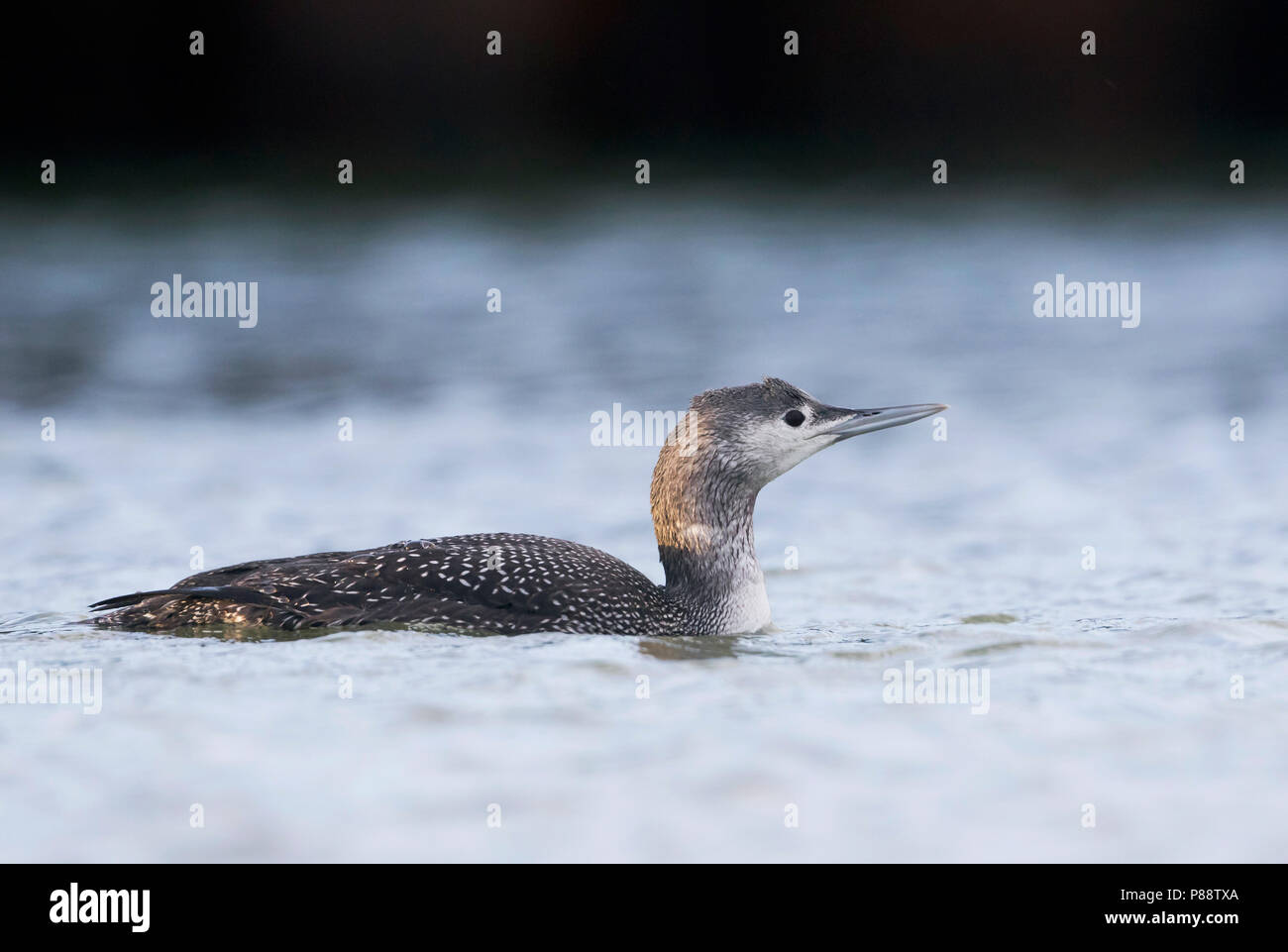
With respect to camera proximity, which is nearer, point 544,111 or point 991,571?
point 991,571

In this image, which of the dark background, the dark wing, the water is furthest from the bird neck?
the dark background

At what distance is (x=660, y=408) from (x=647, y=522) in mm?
2047

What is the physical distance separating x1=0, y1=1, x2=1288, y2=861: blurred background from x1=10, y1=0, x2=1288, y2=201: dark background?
0.04m

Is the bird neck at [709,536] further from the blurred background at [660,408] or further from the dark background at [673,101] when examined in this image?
the dark background at [673,101]

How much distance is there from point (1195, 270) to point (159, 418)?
25.3ft

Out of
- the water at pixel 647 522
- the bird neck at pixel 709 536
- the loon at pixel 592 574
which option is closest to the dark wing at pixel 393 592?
the loon at pixel 592 574

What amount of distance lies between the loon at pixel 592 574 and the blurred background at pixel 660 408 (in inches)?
5.9

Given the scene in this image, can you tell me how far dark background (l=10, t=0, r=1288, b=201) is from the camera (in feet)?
42.9

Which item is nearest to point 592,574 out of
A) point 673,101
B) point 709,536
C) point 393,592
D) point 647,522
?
point 709,536

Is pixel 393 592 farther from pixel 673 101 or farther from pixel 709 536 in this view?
pixel 673 101

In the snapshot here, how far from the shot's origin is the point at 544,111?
13555mm

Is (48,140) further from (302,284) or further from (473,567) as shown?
(473,567)

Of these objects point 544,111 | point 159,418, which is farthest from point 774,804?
point 544,111

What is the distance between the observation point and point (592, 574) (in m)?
5.42
